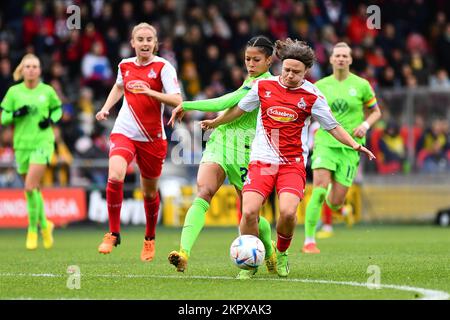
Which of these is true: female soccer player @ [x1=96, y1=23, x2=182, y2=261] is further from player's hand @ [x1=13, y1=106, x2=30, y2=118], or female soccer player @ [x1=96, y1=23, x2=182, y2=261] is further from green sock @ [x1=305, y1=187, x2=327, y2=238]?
player's hand @ [x1=13, y1=106, x2=30, y2=118]

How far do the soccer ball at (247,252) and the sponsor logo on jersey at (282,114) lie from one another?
1.09 metres

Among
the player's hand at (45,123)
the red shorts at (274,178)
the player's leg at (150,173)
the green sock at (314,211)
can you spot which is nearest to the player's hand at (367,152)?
the red shorts at (274,178)

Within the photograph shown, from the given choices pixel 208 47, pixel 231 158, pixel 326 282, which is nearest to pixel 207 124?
pixel 231 158

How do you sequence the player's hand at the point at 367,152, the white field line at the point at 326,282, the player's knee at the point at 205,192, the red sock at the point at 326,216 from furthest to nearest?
the red sock at the point at 326,216, the player's knee at the point at 205,192, the player's hand at the point at 367,152, the white field line at the point at 326,282

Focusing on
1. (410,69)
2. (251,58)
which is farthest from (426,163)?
(251,58)

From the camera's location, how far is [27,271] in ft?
32.2

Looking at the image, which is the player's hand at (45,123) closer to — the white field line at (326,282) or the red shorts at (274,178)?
the white field line at (326,282)

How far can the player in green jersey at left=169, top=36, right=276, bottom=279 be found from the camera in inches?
366

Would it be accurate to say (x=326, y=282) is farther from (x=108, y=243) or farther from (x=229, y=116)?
(x=108, y=243)

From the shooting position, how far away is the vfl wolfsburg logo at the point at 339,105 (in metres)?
13.2

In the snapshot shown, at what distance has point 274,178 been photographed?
357 inches

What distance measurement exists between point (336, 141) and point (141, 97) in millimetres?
3155
